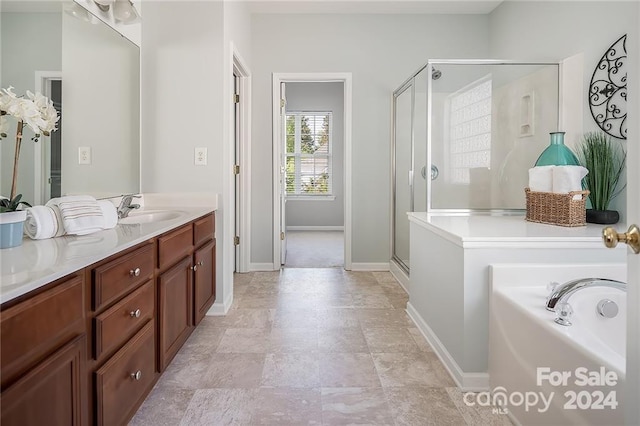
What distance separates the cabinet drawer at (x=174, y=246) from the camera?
184 centimetres

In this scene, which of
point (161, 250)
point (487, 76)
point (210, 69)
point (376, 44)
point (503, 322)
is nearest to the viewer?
point (503, 322)

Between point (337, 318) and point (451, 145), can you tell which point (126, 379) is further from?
point (451, 145)

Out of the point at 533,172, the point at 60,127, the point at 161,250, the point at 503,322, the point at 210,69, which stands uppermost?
the point at 210,69

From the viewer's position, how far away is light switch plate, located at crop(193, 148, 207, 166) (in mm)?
2814

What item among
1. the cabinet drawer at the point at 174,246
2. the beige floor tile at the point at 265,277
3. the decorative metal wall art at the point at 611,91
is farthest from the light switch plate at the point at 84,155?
the decorative metal wall art at the point at 611,91

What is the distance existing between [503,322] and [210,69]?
2389 millimetres

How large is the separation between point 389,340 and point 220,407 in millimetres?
1102

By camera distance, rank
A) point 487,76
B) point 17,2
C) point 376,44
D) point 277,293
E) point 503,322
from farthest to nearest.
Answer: point 376,44, point 277,293, point 487,76, point 503,322, point 17,2

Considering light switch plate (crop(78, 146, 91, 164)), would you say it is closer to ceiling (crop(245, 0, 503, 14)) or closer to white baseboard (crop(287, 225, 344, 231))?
ceiling (crop(245, 0, 503, 14))

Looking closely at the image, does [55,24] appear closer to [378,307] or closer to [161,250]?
[161,250]

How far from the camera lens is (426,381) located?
194 cm

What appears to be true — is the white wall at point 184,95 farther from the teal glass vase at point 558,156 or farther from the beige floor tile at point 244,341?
the teal glass vase at point 558,156

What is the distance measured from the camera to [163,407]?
5.66ft

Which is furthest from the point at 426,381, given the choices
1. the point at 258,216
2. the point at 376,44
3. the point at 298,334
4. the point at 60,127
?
the point at 376,44
